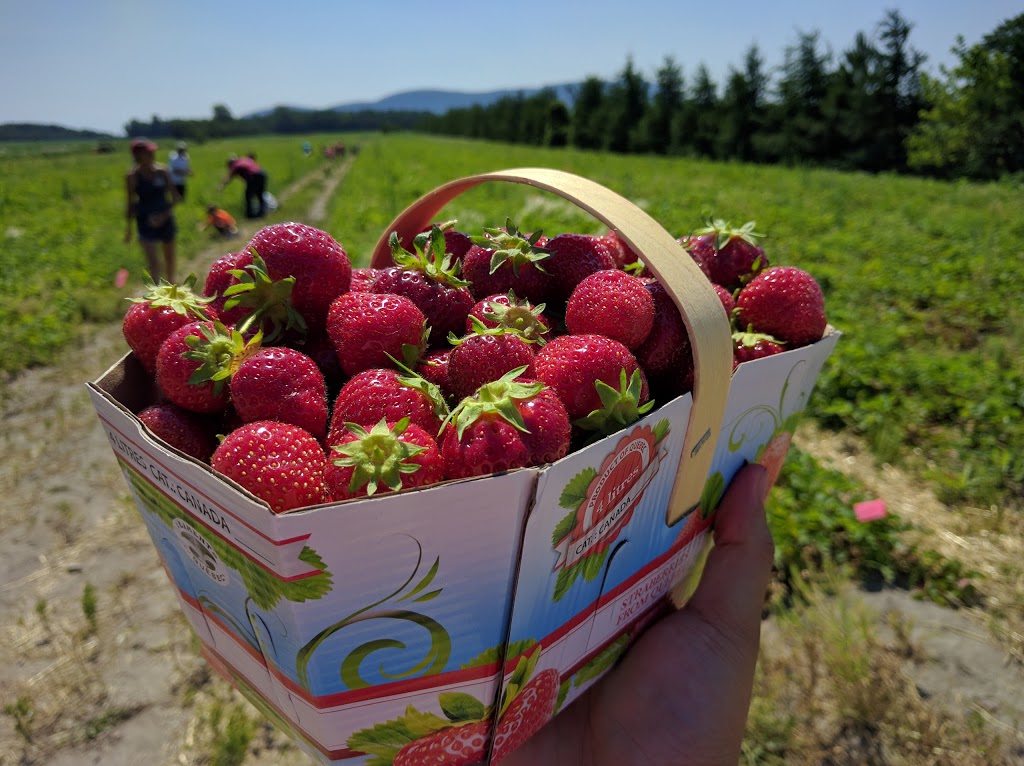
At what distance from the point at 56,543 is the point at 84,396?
225 centimetres

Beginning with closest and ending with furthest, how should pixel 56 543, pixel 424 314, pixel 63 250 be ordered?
pixel 424 314 → pixel 56 543 → pixel 63 250

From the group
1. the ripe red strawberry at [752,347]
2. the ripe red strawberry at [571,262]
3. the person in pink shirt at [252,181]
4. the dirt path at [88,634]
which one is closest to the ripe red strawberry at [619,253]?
the ripe red strawberry at [571,262]

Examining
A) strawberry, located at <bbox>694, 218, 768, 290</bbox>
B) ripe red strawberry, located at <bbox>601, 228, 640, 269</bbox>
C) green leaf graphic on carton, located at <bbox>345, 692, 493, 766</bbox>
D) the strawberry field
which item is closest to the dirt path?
green leaf graphic on carton, located at <bbox>345, 692, 493, 766</bbox>

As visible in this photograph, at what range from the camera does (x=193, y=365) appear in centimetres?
105

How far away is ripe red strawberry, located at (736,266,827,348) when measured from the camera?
54.9 inches

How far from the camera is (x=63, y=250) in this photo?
422 inches

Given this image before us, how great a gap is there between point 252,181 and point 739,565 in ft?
50.6

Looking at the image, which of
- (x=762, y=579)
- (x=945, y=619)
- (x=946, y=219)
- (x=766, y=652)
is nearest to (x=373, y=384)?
(x=762, y=579)

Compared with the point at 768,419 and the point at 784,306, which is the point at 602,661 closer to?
the point at 768,419

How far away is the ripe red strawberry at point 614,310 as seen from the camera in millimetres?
1164

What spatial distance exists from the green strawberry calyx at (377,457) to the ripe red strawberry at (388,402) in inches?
4.0

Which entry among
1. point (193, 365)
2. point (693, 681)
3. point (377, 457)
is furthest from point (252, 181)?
point (377, 457)

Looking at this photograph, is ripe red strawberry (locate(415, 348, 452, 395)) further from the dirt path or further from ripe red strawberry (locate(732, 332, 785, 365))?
the dirt path

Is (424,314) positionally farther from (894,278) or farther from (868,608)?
(894,278)
